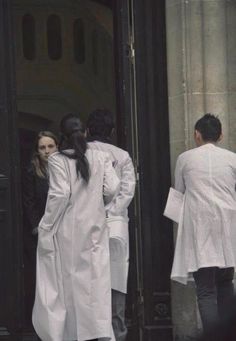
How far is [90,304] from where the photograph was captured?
5711mm

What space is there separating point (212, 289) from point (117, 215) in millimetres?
854

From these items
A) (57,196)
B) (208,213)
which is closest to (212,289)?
(208,213)

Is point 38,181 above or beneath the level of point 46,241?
above

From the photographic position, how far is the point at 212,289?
582cm

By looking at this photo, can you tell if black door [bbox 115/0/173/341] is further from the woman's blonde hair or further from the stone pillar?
the woman's blonde hair

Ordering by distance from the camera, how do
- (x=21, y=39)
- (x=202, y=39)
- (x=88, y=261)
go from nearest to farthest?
(x=88, y=261)
(x=202, y=39)
(x=21, y=39)

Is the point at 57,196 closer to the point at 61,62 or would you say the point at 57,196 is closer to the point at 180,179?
the point at 180,179

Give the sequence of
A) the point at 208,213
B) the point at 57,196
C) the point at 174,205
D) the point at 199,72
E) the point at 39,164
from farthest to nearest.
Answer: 1. the point at 39,164
2. the point at 199,72
3. the point at 174,205
4. the point at 208,213
5. the point at 57,196

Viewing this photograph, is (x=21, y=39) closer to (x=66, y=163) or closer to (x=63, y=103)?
(x=63, y=103)

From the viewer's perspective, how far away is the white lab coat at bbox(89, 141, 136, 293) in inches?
231

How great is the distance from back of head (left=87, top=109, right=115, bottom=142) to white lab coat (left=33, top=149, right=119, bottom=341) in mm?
448

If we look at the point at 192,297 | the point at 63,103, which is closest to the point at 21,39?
the point at 63,103

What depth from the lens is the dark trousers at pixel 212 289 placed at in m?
5.81

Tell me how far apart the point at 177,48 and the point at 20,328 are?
105 inches
